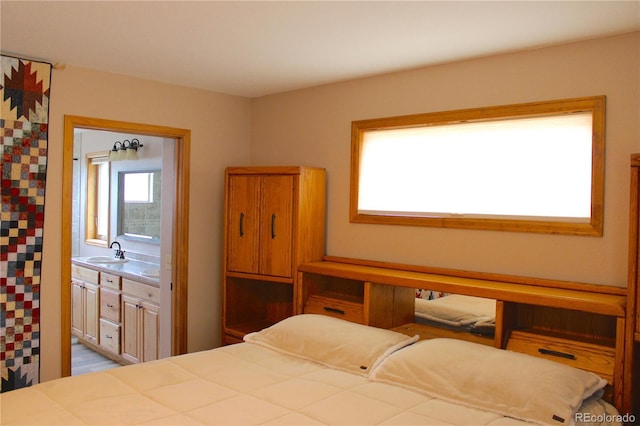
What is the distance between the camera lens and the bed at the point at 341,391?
6.37ft

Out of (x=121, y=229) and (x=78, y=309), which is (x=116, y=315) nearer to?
(x=78, y=309)

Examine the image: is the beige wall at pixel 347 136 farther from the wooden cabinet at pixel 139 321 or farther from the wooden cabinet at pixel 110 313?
the wooden cabinet at pixel 110 313

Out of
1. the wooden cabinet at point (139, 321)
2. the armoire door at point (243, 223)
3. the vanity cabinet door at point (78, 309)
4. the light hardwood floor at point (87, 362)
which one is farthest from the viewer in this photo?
the vanity cabinet door at point (78, 309)

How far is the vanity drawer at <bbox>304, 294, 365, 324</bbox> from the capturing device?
3.24 m

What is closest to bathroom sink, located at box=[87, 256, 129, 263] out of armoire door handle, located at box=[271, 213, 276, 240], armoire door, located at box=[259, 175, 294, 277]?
armoire door, located at box=[259, 175, 294, 277]

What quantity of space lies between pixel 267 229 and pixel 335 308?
0.73 meters

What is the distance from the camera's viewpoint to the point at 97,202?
6441 mm

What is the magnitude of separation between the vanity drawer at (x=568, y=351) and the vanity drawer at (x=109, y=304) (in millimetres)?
3591

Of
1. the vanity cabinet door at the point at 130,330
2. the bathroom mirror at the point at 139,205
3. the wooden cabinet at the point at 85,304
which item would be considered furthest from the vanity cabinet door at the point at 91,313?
the bathroom mirror at the point at 139,205

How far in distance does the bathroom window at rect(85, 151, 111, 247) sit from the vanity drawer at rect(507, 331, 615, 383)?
16.6ft

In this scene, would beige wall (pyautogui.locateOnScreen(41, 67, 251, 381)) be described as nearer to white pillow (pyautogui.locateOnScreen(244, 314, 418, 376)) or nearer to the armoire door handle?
the armoire door handle

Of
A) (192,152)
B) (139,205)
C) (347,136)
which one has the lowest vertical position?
(139,205)
